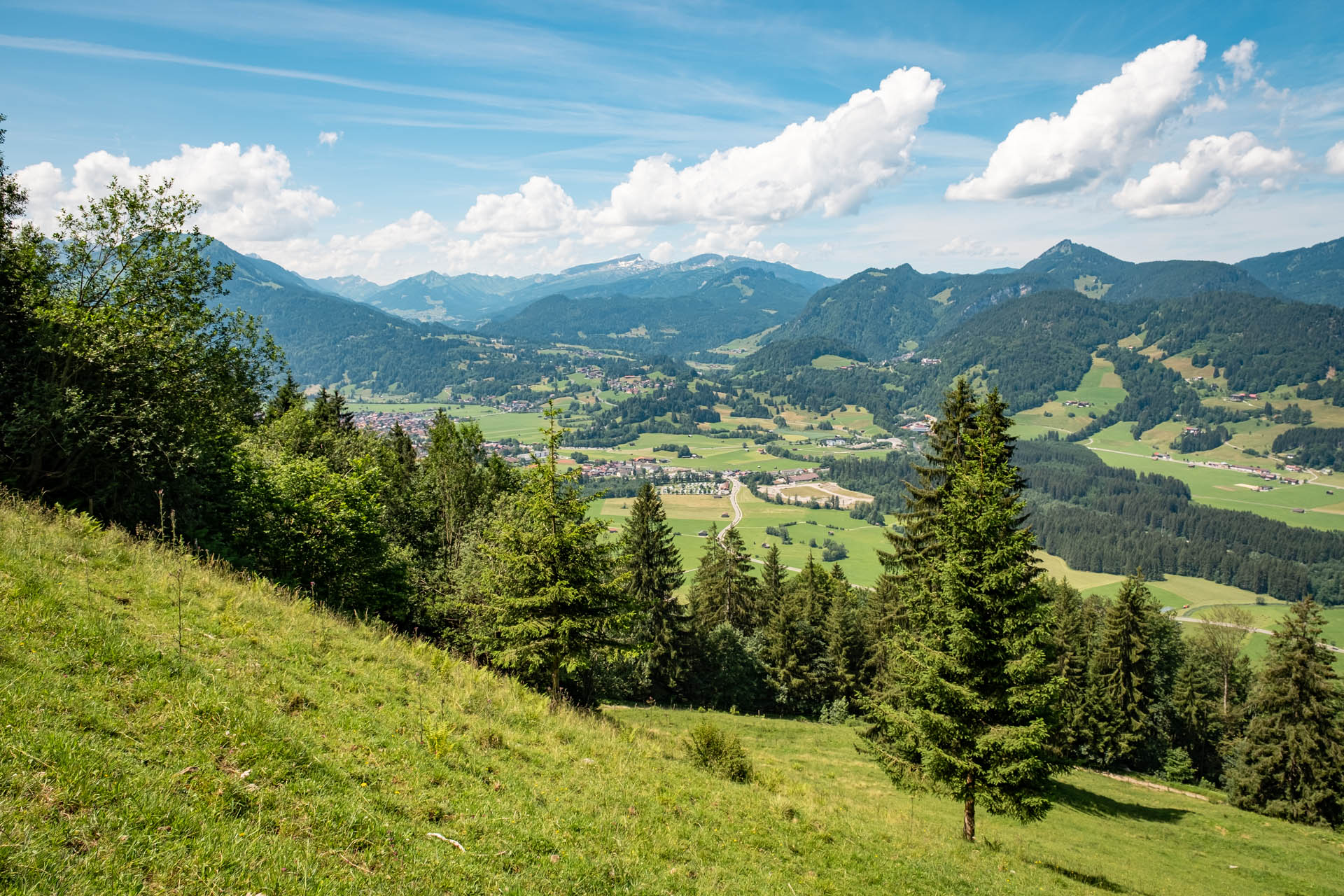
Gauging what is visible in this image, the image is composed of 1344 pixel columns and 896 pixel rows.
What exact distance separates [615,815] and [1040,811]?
1256 centimetres

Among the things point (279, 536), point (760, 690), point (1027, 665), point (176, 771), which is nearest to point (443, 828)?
point (176, 771)

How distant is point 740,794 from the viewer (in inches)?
482

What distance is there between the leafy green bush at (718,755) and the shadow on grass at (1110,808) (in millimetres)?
21310

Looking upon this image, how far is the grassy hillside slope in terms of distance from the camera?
5.00m

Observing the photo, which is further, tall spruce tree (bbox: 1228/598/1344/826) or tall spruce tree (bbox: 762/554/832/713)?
tall spruce tree (bbox: 762/554/832/713)

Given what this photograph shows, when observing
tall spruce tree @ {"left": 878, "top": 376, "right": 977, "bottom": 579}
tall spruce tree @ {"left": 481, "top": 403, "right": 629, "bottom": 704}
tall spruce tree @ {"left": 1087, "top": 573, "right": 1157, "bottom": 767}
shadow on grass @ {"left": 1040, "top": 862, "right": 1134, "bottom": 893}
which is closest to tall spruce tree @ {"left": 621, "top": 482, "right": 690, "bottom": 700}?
tall spruce tree @ {"left": 878, "top": 376, "right": 977, "bottom": 579}

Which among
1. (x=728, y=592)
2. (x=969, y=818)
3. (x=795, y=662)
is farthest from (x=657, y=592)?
(x=969, y=818)

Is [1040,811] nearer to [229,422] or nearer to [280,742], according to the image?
[280,742]

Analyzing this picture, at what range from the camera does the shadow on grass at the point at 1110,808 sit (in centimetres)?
2769

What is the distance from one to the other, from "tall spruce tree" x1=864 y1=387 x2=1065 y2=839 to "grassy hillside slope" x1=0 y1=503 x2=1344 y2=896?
151 cm

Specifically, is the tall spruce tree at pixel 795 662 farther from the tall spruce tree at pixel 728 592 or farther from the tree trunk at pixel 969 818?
the tree trunk at pixel 969 818

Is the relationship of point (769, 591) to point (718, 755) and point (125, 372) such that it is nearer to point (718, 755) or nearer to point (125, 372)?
point (718, 755)

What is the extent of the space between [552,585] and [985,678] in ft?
39.8

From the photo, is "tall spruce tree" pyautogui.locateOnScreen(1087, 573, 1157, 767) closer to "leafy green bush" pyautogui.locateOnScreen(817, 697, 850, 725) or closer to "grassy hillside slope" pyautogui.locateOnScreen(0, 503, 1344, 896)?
"leafy green bush" pyautogui.locateOnScreen(817, 697, 850, 725)
